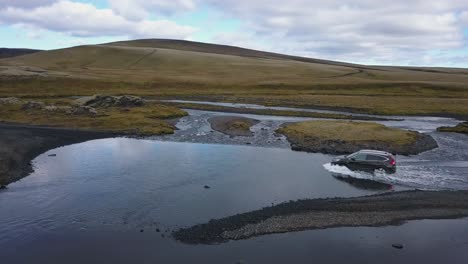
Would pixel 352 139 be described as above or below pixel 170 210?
above

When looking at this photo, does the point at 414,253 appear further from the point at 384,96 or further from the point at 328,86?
the point at 328,86

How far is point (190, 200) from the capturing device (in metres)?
44.0

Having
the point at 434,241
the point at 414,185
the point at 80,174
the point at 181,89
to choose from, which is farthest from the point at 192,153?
the point at 181,89

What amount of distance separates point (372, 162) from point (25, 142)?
49698 millimetres

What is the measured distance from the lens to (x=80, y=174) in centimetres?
5362

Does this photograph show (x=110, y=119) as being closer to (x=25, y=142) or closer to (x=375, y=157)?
(x=25, y=142)

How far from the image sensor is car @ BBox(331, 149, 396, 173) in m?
52.9

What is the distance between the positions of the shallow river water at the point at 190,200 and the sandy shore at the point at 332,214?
1193 millimetres

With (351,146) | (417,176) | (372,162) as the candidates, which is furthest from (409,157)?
(372,162)

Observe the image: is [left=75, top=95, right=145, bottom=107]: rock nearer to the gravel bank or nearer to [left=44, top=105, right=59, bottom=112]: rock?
[left=44, top=105, right=59, bottom=112]: rock

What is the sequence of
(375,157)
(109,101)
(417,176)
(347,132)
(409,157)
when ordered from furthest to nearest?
(109,101) < (347,132) < (409,157) < (375,157) < (417,176)

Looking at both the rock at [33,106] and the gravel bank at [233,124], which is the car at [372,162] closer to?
the gravel bank at [233,124]

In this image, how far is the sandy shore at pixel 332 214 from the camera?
36344 millimetres

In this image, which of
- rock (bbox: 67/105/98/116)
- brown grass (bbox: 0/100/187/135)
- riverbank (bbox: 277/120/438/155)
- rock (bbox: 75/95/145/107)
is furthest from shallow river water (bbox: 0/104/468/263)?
rock (bbox: 75/95/145/107)
